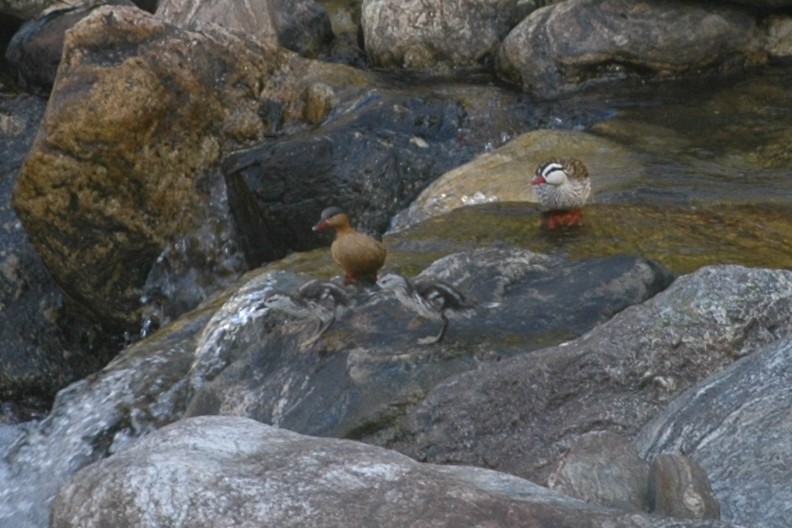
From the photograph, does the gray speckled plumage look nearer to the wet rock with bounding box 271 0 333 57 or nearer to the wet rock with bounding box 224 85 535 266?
the wet rock with bounding box 224 85 535 266

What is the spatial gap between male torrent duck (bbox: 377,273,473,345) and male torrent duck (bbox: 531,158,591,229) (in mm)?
2530

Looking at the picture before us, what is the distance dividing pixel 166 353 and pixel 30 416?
13.6 feet

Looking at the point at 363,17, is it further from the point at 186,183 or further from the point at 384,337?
the point at 384,337

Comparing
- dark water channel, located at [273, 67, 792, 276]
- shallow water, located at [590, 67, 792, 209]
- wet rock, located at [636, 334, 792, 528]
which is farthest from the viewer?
shallow water, located at [590, 67, 792, 209]

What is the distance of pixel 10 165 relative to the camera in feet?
51.0

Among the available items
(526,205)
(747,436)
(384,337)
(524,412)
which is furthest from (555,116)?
(747,436)

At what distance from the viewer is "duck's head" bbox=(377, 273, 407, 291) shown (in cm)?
723

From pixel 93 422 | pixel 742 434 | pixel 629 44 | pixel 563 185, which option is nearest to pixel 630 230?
pixel 563 185

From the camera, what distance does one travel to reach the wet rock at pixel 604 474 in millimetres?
4398

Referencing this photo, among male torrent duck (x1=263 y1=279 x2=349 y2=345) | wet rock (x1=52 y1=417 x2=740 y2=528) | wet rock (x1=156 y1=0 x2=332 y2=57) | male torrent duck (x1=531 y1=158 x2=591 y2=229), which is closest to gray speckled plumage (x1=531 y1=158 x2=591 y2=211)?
male torrent duck (x1=531 y1=158 x2=591 y2=229)

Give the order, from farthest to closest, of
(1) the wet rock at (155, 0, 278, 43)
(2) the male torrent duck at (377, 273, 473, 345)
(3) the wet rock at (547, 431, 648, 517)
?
(1) the wet rock at (155, 0, 278, 43)
(2) the male torrent duck at (377, 273, 473, 345)
(3) the wet rock at (547, 431, 648, 517)

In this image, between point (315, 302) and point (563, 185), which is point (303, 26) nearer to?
point (563, 185)

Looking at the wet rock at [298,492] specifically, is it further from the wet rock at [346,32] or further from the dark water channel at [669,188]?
the wet rock at [346,32]

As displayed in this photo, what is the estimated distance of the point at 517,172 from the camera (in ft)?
38.3
